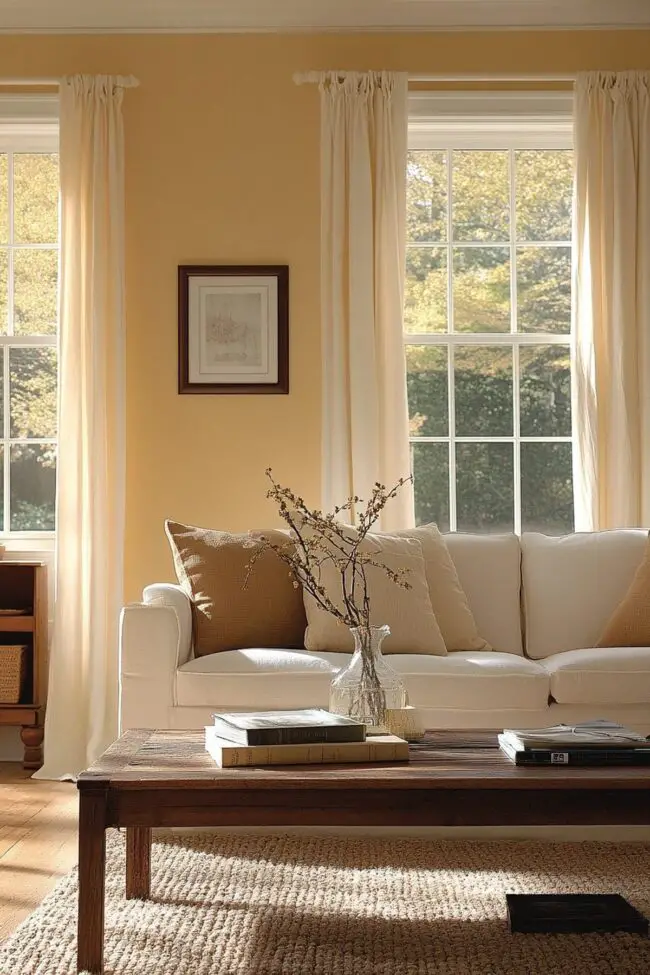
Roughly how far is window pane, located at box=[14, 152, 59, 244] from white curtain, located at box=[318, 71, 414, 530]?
1314 mm

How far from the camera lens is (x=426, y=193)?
523 cm

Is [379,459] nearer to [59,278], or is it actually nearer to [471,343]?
[471,343]

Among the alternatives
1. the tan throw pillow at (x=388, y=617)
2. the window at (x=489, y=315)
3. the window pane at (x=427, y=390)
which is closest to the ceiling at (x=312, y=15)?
the window at (x=489, y=315)

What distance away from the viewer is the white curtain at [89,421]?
4.84m

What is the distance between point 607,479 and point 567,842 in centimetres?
198

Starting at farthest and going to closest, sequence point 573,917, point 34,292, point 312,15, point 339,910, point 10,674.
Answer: point 34,292 → point 312,15 → point 10,674 → point 339,910 → point 573,917

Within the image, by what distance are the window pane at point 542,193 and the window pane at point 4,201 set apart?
7.94ft

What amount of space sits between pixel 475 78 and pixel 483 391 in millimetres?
1427

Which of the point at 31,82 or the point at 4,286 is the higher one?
the point at 31,82

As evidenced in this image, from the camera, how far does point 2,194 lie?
5.29 meters

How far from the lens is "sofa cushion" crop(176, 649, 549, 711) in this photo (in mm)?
3504

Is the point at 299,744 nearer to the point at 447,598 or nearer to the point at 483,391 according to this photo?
the point at 447,598

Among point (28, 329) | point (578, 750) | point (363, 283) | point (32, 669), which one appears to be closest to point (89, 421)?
point (28, 329)

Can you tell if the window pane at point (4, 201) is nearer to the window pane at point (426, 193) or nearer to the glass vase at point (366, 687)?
the window pane at point (426, 193)
